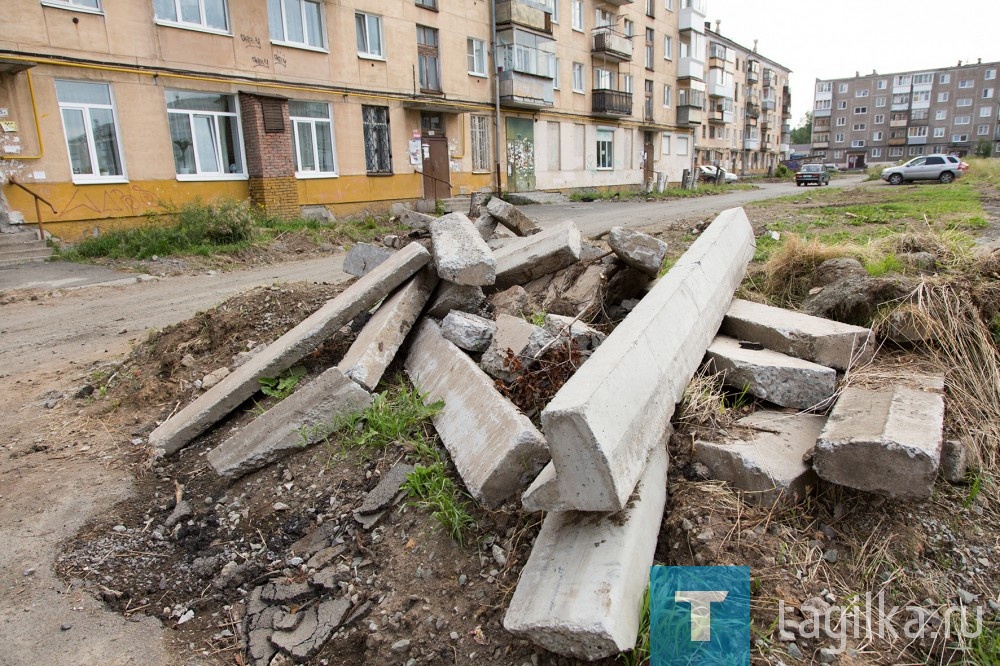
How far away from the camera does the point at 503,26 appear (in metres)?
21.6

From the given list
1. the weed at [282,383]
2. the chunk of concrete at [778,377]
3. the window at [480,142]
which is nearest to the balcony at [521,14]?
the window at [480,142]

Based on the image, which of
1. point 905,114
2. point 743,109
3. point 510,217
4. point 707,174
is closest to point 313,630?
point 510,217

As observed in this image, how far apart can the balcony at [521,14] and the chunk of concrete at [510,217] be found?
712 inches

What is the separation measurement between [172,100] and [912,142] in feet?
308

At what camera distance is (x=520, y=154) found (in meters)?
23.7

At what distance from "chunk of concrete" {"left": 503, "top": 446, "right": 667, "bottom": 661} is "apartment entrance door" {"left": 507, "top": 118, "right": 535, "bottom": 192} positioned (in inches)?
851

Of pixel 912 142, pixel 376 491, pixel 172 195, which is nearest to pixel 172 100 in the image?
pixel 172 195

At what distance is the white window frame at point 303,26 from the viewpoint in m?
14.9

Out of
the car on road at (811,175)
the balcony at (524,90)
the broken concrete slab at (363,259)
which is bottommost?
the broken concrete slab at (363,259)

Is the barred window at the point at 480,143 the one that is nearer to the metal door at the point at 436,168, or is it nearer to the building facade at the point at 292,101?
the building facade at the point at 292,101

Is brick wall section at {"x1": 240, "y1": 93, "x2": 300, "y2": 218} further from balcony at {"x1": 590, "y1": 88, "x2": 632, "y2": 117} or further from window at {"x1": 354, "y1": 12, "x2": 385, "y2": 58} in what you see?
balcony at {"x1": 590, "y1": 88, "x2": 632, "y2": 117}

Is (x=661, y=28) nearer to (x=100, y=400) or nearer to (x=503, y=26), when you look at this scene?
(x=503, y=26)

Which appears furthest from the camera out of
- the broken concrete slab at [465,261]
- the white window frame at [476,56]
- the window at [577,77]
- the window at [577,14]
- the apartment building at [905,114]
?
the apartment building at [905,114]

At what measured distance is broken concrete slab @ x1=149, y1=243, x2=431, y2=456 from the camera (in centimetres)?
392
